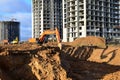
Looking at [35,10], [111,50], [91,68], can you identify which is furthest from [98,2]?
[91,68]

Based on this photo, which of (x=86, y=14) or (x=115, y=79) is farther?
(x=86, y=14)

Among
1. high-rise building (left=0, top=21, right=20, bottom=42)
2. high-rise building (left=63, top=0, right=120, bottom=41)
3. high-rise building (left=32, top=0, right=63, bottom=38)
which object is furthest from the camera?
high-rise building (left=32, top=0, right=63, bottom=38)

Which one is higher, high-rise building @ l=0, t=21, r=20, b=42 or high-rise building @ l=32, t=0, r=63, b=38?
high-rise building @ l=32, t=0, r=63, b=38

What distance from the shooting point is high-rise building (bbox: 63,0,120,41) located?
8788cm

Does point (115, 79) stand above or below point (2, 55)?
below

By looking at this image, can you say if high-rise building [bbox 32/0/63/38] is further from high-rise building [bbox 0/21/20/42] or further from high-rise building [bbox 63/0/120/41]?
high-rise building [bbox 63/0/120/41]

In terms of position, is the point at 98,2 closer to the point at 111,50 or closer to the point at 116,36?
the point at 116,36

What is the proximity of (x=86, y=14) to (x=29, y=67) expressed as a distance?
69942mm

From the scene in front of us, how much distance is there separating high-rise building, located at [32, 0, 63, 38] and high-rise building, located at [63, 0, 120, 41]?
23.7 meters

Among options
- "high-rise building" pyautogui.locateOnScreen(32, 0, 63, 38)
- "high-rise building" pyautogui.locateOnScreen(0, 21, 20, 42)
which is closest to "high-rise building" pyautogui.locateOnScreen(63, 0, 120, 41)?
"high-rise building" pyautogui.locateOnScreen(32, 0, 63, 38)

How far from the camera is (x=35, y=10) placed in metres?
128

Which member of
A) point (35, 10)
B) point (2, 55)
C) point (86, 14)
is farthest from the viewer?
point (35, 10)

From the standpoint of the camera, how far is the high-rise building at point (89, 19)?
87875 millimetres

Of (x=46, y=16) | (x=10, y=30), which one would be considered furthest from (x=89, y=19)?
(x=46, y=16)
